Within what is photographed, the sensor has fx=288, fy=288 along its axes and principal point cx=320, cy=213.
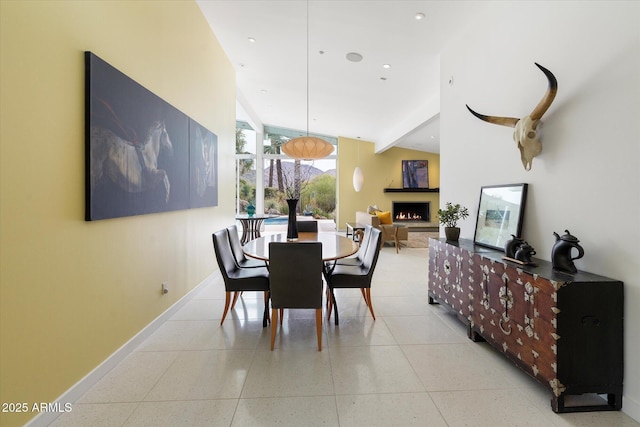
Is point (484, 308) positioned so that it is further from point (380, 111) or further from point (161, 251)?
point (380, 111)

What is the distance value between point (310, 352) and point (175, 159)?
233 centimetres

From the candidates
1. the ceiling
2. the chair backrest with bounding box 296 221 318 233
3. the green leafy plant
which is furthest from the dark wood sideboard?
the ceiling

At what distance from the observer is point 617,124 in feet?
5.46

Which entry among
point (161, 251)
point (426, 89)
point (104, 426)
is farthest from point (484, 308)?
point (426, 89)

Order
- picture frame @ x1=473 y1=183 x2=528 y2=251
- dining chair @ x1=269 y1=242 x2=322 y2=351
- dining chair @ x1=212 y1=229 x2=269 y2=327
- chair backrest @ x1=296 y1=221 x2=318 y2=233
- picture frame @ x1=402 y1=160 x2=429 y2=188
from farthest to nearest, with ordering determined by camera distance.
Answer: picture frame @ x1=402 y1=160 x2=429 y2=188 → chair backrest @ x1=296 y1=221 x2=318 y2=233 → dining chair @ x1=212 y1=229 x2=269 y2=327 → picture frame @ x1=473 y1=183 x2=528 y2=251 → dining chair @ x1=269 y1=242 x2=322 y2=351

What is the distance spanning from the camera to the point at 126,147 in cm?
216

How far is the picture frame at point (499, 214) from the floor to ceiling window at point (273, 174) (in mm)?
6376

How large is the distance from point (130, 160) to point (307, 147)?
7.68 ft

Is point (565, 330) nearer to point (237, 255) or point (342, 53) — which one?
point (237, 255)

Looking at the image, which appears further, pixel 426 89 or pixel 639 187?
pixel 426 89

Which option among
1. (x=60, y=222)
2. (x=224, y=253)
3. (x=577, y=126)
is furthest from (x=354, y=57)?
(x=60, y=222)

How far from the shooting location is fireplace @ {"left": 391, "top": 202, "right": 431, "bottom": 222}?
397 inches

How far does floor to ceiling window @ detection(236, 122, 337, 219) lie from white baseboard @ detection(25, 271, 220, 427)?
5977 mm

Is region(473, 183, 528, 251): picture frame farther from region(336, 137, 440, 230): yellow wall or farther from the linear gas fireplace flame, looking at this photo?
the linear gas fireplace flame
